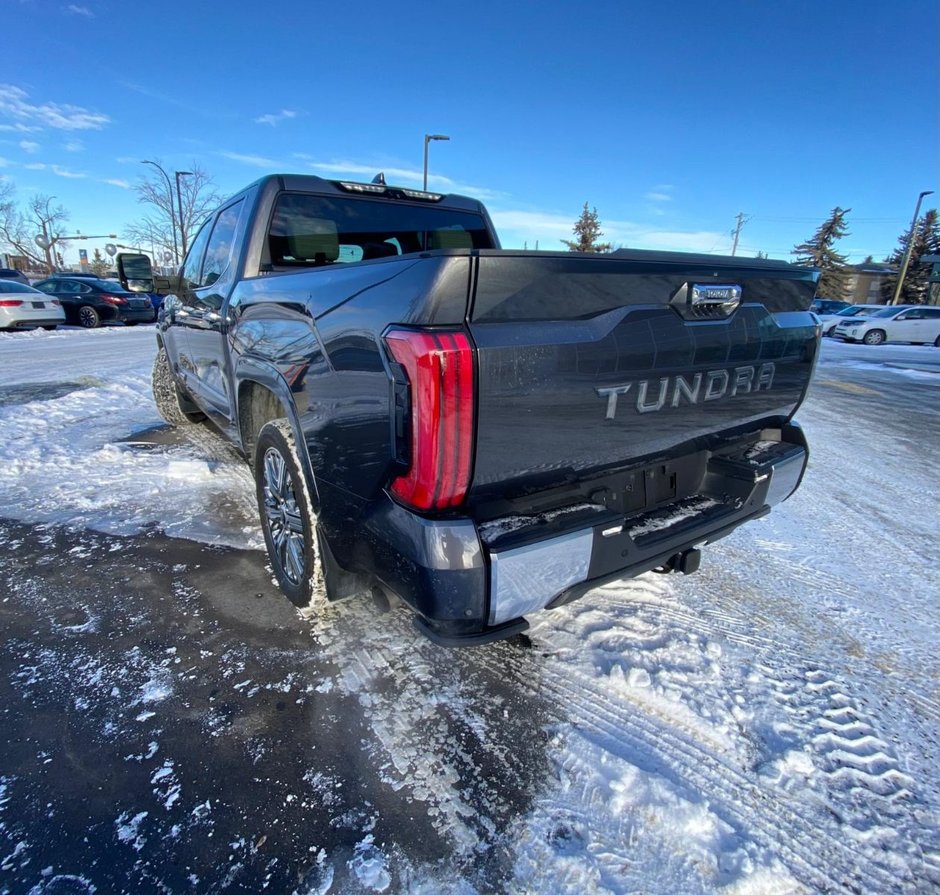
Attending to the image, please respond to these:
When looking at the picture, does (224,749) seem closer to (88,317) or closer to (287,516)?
(287,516)

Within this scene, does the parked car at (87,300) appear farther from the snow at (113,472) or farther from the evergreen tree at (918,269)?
the evergreen tree at (918,269)

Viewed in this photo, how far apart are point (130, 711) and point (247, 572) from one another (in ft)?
3.36

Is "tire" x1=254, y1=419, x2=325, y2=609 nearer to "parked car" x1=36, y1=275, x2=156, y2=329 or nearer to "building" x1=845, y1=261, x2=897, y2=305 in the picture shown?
"parked car" x1=36, y1=275, x2=156, y2=329

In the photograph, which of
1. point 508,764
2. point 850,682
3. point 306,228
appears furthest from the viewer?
point 306,228

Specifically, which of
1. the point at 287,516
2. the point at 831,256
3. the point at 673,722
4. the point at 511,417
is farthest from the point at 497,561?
the point at 831,256

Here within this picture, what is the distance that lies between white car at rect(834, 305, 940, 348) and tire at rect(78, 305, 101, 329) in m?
27.5

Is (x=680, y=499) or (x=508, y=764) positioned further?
(x=680, y=499)

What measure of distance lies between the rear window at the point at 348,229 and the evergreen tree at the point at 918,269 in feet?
185

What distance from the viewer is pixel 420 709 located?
2.02m

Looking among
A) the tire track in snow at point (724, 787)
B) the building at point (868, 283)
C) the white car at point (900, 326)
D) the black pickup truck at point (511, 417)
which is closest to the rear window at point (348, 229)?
the black pickup truck at point (511, 417)

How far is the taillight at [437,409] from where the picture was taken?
1412 mm

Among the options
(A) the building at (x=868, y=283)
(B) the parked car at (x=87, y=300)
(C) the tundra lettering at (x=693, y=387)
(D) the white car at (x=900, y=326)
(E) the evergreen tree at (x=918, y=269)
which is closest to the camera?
(C) the tundra lettering at (x=693, y=387)

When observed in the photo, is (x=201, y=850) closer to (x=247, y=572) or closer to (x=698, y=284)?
(x=247, y=572)

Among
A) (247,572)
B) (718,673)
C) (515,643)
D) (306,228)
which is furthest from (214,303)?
(718,673)
